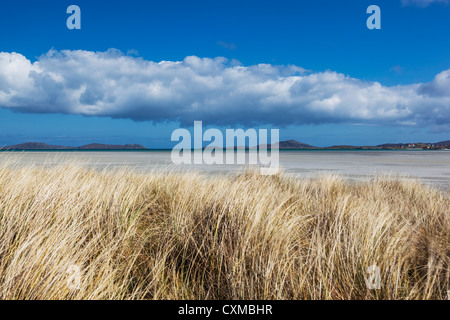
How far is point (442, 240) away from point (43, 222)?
11.8ft

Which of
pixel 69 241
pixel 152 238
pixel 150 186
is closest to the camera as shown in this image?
pixel 69 241

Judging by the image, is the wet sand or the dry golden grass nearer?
the dry golden grass

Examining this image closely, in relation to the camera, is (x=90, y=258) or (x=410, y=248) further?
(x=410, y=248)

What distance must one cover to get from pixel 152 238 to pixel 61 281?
3.82 ft

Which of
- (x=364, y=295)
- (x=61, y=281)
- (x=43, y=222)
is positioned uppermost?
(x=43, y=222)

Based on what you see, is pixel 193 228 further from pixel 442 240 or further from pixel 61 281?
pixel 442 240

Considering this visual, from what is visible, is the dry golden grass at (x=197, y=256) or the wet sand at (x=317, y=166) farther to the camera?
the wet sand at (x=317, y=166)

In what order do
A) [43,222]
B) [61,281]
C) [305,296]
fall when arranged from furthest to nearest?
[43,222]
[305,296]
[61,281]

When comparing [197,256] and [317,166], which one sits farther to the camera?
[317,166]

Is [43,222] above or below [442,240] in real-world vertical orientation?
above

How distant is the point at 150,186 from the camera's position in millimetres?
4695
